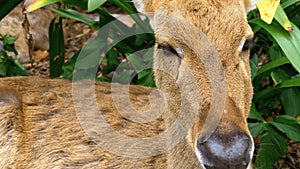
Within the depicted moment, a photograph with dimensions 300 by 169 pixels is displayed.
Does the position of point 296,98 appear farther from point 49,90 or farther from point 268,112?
point 49,90

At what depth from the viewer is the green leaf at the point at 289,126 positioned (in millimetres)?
5641

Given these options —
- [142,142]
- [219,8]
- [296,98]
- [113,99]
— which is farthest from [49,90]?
[296,98]

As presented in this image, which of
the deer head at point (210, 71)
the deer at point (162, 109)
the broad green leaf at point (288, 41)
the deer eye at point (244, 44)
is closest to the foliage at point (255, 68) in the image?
the broad green leaf at point (288, 41)

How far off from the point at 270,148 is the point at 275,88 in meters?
0.66

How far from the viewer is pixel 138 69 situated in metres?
6.27

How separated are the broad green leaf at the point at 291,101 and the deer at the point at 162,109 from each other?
4.75 ft

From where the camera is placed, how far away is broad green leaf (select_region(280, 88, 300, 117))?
613 cm

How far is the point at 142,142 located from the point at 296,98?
178cm

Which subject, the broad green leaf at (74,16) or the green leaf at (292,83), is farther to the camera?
the broad green leaf at (74,16)

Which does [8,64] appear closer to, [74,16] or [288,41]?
[74,16]

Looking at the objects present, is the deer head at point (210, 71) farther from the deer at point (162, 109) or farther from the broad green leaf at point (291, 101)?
the broad green leaf at point (291, 101)

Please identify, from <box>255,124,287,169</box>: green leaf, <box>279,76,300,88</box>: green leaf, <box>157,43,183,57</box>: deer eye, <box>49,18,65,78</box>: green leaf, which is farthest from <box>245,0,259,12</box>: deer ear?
<box>49,18,65,78</box>: green leaf

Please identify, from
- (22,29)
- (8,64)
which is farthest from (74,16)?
(22,29)

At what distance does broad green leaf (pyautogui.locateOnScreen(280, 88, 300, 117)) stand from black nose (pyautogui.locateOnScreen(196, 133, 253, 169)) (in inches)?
90.4
